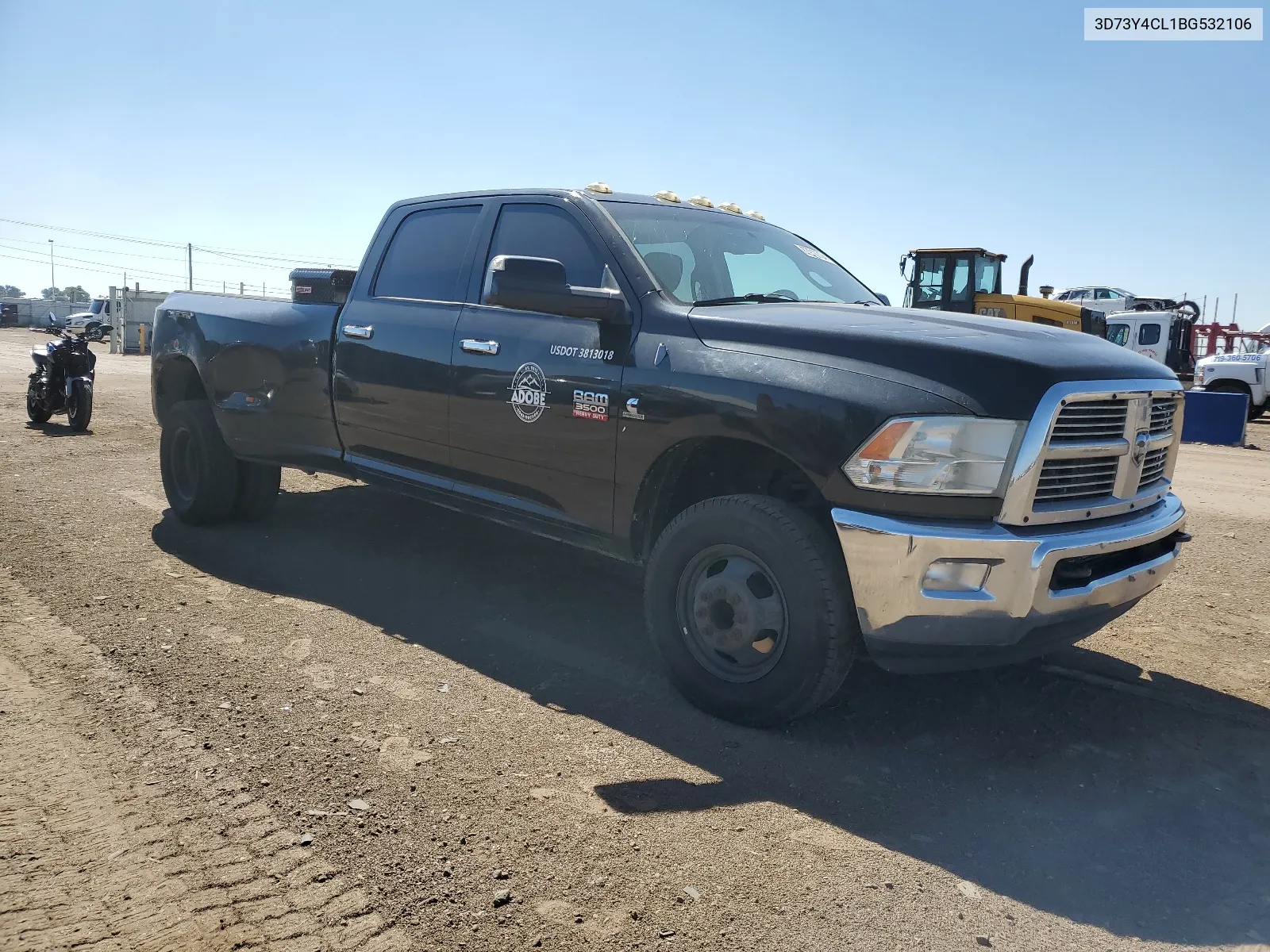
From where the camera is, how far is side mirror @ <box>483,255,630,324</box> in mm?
3803

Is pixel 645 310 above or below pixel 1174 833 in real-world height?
above

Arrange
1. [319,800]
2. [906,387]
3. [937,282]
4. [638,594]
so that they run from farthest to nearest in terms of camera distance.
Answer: [937,282]
[638,594]
[906,387]
[319,800]

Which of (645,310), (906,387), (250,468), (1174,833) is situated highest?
(645,310)

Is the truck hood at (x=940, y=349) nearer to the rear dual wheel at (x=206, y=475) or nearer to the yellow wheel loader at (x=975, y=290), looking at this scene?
the rear dual wheel at (x=206, y=475)

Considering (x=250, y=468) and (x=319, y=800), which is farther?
(x=250, y=468)

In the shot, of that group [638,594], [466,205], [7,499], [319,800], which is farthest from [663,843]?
[7,499]

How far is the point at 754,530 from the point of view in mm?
3340

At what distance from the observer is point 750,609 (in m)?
3.40

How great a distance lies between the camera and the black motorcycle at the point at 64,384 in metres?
10.7

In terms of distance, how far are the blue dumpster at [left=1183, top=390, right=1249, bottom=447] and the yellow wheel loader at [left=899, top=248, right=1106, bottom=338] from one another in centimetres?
211

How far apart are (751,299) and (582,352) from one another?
2.59 ft

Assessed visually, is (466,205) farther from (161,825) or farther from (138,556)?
(161,825)

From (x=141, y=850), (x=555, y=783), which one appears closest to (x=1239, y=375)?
(x=555, y=783)

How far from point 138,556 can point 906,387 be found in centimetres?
445
